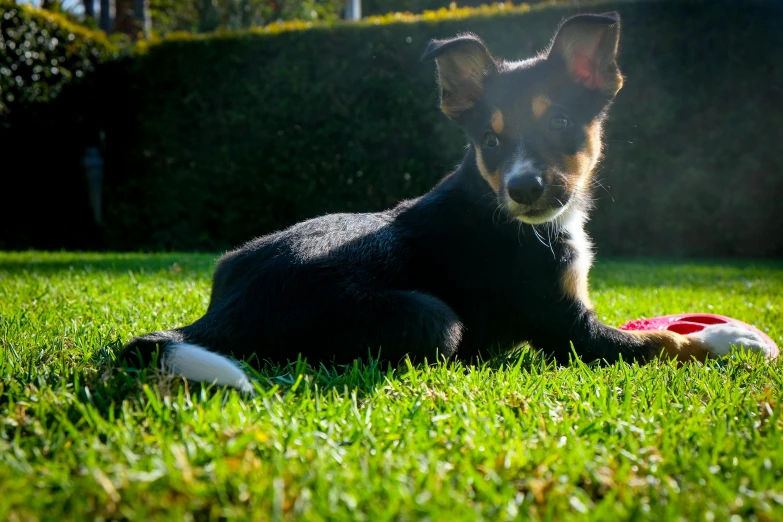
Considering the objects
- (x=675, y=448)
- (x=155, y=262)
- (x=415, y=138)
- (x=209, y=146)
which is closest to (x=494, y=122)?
(x=675, y=448)

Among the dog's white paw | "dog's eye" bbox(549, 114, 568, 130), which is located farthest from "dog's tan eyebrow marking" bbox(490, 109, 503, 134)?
the dog's white paw

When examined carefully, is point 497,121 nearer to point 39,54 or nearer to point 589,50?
point 589,50

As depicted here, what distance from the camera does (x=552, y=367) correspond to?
3.65 metres

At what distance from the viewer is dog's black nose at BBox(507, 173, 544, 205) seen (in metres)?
3.65

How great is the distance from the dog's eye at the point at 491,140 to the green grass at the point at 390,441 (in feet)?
4.09

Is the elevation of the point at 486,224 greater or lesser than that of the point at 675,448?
greater

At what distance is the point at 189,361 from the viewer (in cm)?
286

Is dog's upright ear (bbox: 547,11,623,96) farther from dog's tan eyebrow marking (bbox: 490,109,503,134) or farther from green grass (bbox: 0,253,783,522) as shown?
green grass (bbox: 0,253,783,522)

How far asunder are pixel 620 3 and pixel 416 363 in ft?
30.1

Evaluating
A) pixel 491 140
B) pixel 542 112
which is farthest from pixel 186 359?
pixel 542 112

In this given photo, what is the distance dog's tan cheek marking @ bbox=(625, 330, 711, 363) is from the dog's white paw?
61 millimetres

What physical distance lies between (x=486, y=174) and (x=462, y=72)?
31.8 inches

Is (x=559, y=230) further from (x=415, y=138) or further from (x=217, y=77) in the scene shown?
(x=217, y=77)

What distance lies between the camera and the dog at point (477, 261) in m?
3.31
